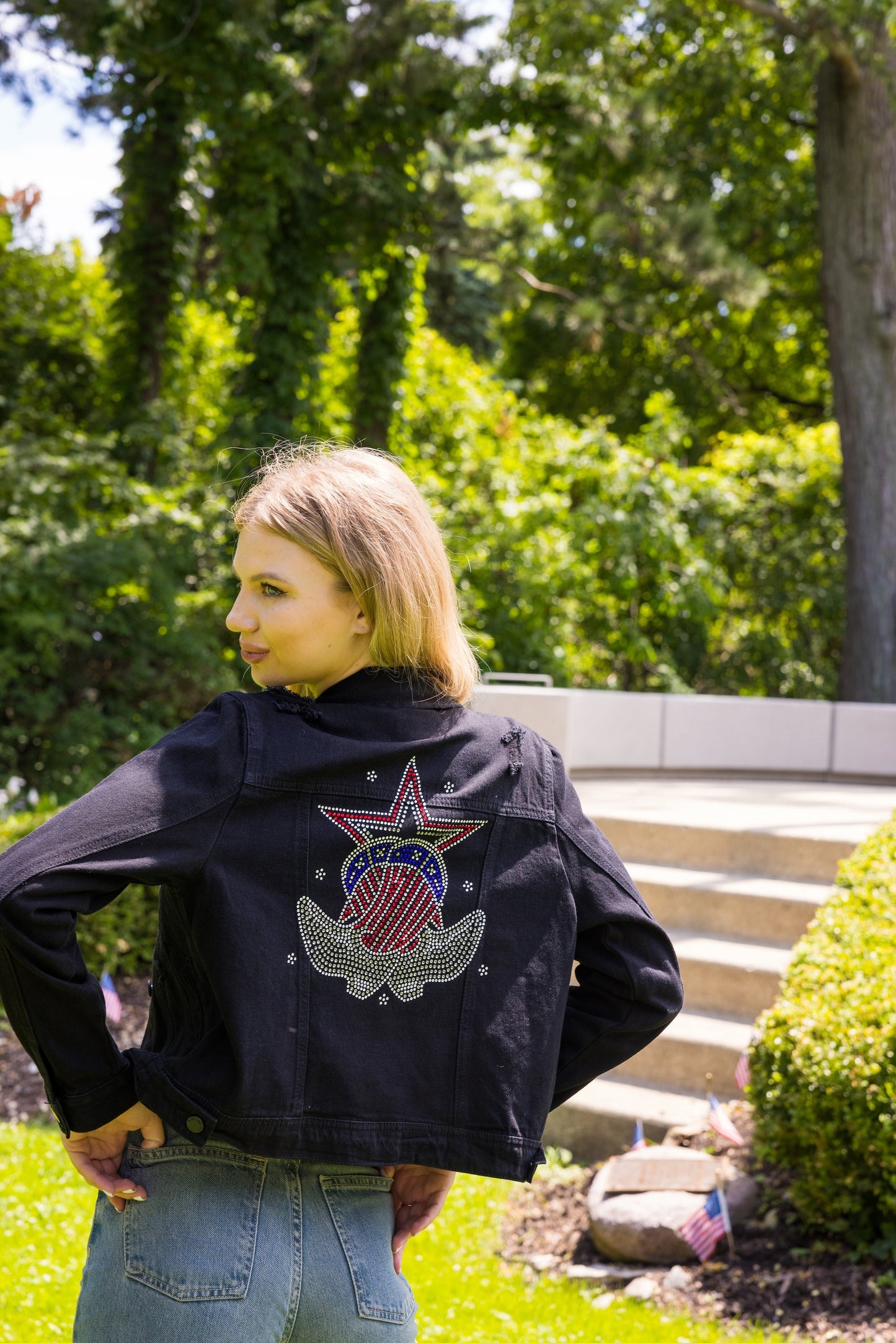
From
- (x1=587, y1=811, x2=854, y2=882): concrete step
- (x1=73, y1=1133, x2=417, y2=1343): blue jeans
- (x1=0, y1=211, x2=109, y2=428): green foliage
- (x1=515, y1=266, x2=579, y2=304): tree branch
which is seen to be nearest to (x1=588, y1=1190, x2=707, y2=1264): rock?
(x1=587, y1=811, x2=854, y2=882): concrete step

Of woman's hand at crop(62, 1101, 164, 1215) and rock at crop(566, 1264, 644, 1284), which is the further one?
rock at crop(566, 1264, 644, 1284)

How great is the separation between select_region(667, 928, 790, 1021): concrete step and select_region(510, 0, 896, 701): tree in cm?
634

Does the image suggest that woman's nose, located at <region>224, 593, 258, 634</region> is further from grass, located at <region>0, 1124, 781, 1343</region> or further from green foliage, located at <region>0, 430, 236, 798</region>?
green foliage, located at <region>0, 430, 236, 798</region>

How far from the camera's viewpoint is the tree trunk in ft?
33.5

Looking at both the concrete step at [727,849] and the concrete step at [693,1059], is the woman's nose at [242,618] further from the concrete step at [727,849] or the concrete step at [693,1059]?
the concrete step at [727,849]

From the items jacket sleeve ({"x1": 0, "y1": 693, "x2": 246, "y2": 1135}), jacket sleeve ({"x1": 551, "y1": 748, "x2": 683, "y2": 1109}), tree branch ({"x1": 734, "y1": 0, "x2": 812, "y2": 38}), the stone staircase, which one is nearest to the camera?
jacket sleeve ({"x1": 0, "y1": 693, "x2": 246, "y2": 1135})

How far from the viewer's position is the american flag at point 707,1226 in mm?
3178

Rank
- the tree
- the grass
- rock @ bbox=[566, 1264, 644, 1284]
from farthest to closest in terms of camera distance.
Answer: the tree → rock @ bbox=[566, 1264, 644, 1284] → the grass

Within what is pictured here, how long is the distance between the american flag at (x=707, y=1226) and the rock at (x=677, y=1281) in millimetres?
75

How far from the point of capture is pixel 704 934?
191 inches

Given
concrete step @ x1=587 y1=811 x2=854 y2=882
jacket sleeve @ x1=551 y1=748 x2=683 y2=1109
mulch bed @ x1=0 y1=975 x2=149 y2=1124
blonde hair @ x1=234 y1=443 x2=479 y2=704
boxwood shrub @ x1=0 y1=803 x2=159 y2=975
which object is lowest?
mulch bed @ x1=0 y1=975 x2=149 y2=1124

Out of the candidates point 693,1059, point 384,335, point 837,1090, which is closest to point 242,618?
point 837,1090

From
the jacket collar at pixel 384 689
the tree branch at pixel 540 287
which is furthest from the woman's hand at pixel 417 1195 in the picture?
the tree branch at pixel 540 287

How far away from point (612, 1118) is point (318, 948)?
10.5ft
